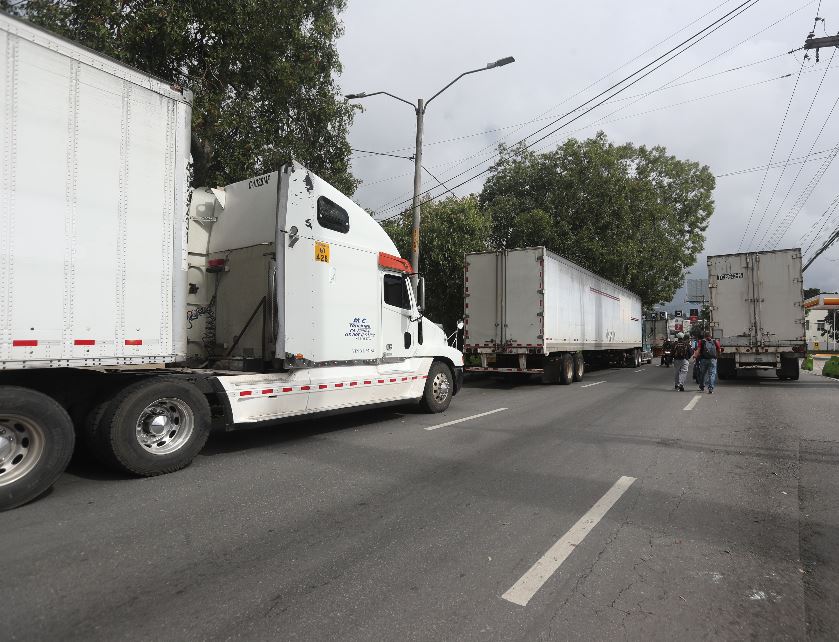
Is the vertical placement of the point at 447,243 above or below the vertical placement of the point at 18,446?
above

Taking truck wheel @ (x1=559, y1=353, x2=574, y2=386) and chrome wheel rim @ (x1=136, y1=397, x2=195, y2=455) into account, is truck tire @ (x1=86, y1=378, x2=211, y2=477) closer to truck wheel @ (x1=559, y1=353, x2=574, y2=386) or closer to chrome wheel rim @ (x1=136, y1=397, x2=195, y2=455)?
chrome wheel rim @ (x1=136, y1=397, x2=195, y2=455)

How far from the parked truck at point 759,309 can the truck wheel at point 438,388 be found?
11.1m

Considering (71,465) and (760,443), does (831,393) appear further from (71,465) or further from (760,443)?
(71,465)

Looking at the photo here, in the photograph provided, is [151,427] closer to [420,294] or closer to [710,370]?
[420,294]

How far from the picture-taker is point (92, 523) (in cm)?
398

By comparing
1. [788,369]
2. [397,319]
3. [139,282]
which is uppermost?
[139,282]

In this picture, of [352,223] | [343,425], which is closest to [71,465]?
[343,425]

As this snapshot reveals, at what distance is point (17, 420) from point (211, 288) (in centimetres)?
351

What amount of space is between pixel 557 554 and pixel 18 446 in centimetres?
428

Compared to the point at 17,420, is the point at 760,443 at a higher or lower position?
lower

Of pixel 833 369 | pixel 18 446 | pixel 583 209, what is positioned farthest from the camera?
pixel 583 209

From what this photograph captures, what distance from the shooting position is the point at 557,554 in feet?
11.5

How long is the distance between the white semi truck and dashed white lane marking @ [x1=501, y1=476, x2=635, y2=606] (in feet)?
12.4

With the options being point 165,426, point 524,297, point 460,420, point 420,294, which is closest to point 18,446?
point 165,426
